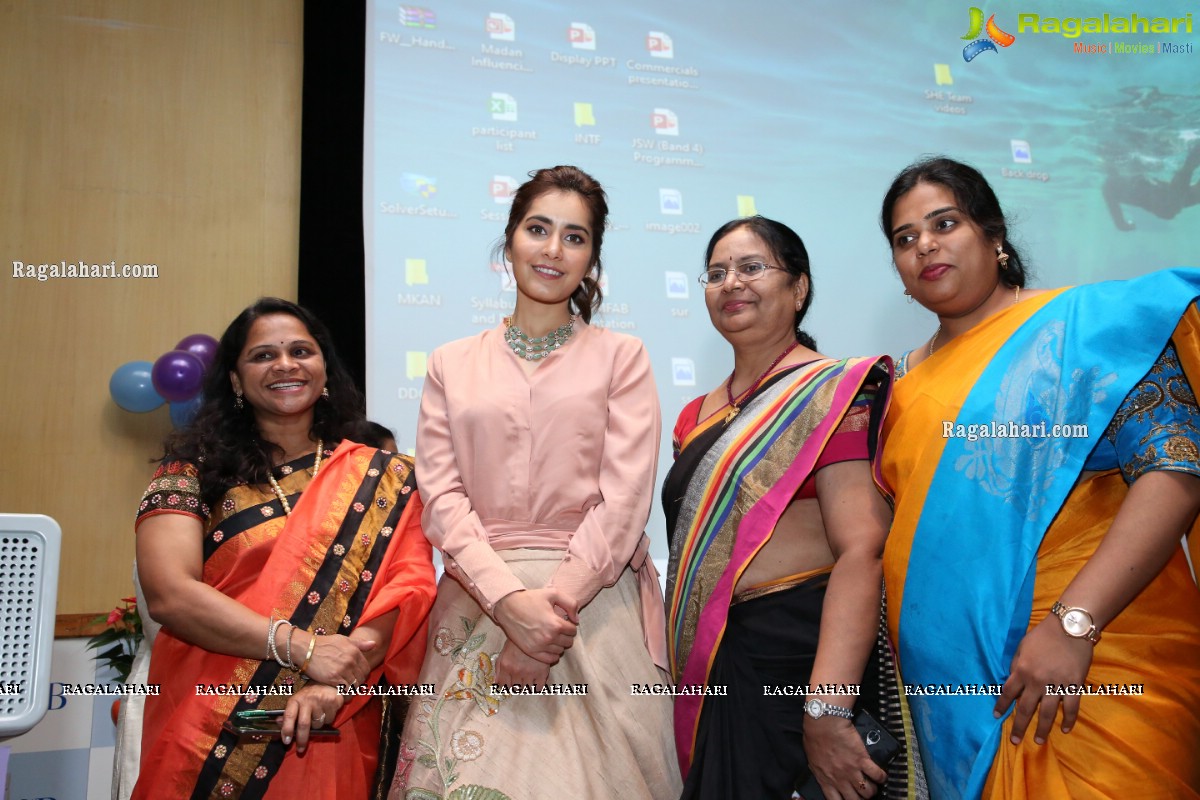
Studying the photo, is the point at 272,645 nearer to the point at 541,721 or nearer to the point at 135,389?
the point at 541,721

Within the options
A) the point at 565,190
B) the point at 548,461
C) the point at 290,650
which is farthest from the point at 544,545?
the point at 565,190

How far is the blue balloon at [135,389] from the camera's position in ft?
11.9

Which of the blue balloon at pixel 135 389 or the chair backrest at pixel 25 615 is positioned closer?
the chair backrest at pixel 25 615

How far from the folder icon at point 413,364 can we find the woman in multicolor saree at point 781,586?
1563 millimetres

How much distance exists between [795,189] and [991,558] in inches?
94.0

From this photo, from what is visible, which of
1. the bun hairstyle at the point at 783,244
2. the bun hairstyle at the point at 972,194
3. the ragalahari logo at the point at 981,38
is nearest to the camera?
the bun hairstyle at the point at 972,194

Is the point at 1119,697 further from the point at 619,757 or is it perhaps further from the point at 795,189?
the point at 795,189

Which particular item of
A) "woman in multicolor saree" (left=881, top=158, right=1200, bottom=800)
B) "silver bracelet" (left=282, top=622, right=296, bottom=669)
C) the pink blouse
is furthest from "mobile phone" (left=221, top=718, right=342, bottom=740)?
"woman in multicolor saree" (left=881, top=158, right=1200, bottom=800)

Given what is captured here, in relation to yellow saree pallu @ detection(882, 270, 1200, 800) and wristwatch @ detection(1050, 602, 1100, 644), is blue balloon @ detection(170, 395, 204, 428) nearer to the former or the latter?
yellow saree pallu @ detection(882, 270, 1200, 800)

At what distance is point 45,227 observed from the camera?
12.6 feet

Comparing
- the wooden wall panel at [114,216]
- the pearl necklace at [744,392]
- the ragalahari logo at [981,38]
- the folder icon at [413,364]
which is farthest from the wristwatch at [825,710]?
the ragalahari logo at [981,38]

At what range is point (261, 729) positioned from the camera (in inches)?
76.4

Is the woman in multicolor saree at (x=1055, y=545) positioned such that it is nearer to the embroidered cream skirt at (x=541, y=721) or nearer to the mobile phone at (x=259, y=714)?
the embroidered cream skirt at (x=541, y=721)

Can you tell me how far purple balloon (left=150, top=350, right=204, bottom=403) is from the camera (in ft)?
11.4
